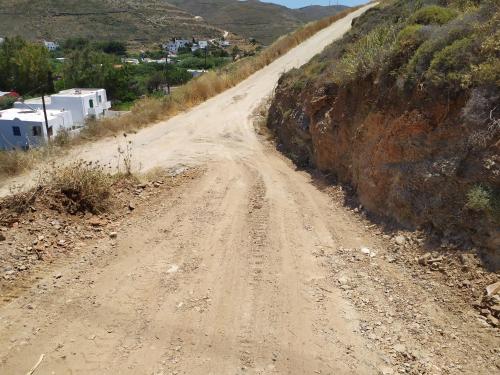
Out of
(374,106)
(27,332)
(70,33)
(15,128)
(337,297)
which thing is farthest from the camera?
(70,33)

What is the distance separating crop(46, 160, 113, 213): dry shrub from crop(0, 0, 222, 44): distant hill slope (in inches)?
Answer: 3122

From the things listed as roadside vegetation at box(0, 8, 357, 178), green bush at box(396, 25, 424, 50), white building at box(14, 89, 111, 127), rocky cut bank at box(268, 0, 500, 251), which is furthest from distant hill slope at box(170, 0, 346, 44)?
green bush at box(396, 25, 424, 50)

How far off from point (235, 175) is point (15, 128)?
23.4 meters

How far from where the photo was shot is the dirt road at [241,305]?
3777mm

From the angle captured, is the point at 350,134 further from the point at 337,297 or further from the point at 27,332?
the point at 27,332

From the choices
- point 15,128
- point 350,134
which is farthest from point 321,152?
point 15,128

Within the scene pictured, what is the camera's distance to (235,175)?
8477 mm

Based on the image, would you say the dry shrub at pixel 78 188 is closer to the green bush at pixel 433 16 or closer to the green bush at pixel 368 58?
the green bush at pixel 368 58

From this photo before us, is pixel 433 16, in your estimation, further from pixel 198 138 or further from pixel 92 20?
pixel 92 20

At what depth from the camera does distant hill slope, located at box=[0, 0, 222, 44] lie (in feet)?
258

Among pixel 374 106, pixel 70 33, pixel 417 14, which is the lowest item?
pixel 374 106

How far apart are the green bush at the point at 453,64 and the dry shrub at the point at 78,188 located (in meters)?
5.00

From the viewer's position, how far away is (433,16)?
7.28 m

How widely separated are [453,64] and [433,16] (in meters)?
2.35
